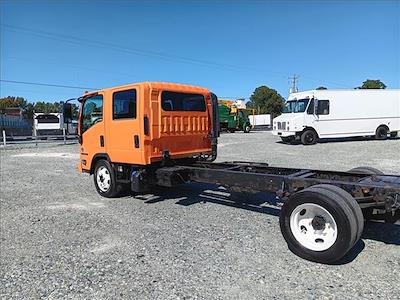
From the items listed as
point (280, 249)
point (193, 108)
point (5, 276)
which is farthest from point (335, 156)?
point (5, 276)

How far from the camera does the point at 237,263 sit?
4246 millimetres

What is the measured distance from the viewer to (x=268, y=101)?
90.3 m

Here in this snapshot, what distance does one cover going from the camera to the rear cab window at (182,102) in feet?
23.7

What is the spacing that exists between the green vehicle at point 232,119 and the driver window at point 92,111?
28095 millimetres

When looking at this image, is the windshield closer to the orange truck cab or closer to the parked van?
the orange truck cab

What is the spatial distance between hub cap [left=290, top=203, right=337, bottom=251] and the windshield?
58.1 ft

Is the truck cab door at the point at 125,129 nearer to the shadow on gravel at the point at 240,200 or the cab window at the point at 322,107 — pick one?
the shadow on gravel at the point at 240,200

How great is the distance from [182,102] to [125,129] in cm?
138

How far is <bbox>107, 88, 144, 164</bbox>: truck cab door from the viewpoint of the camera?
6.93 meters

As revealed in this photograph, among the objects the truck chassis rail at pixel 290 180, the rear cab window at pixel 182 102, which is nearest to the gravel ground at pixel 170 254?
the truck chassis rail at pixel 290 180

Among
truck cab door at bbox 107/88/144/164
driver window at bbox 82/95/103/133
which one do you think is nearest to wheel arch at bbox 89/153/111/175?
truck cab door at bbox 107/88/144/164

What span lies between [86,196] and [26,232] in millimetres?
2659

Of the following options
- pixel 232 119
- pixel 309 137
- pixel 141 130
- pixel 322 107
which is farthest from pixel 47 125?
pixel 141 130

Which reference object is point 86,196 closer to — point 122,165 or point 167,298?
point 122,165
